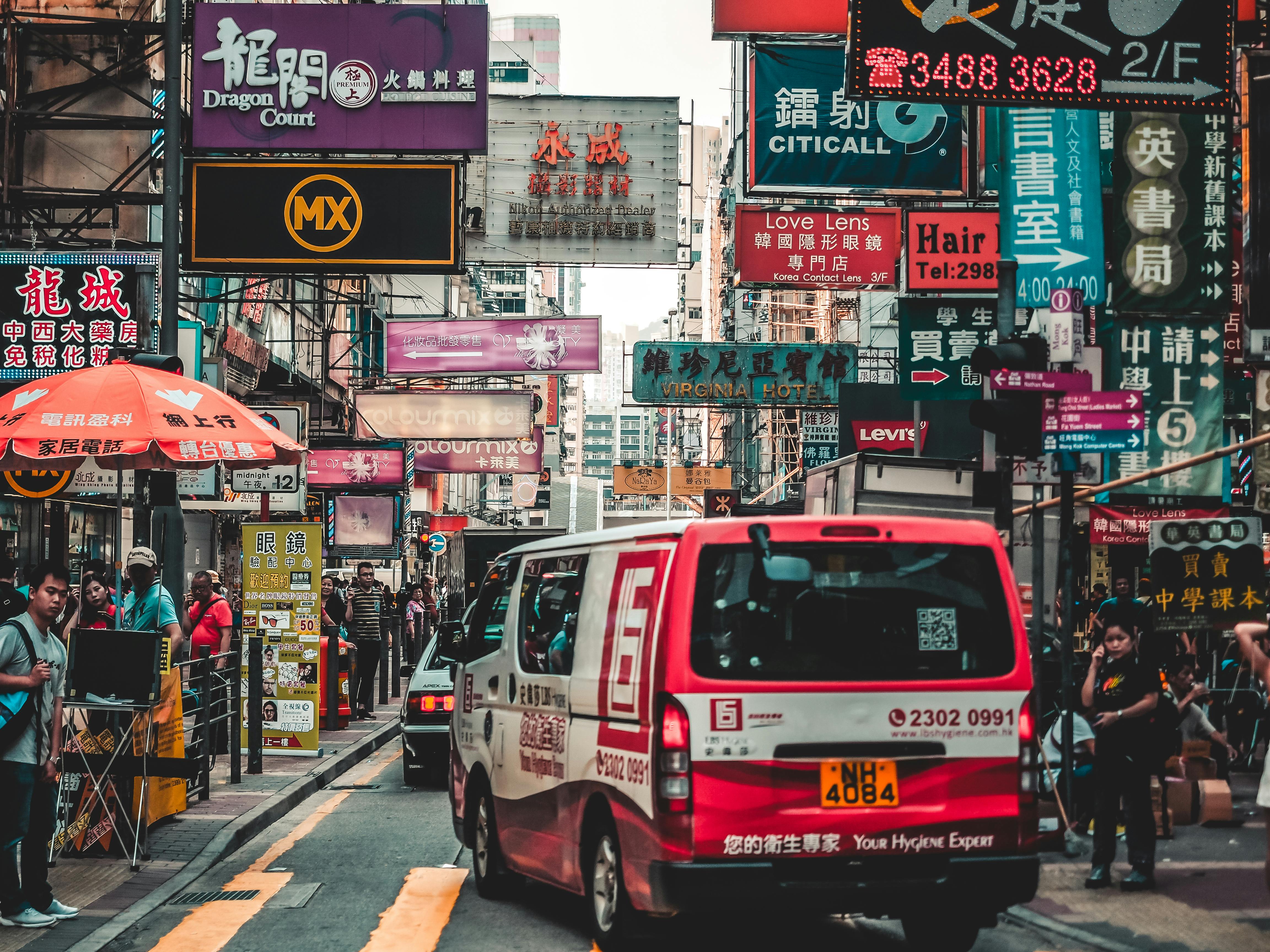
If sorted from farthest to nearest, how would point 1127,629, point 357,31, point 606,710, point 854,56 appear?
point 357,31 < point 854,56 < point 1127,629 < point 606,710

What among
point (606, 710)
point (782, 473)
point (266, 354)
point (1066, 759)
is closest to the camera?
point (606, 710)

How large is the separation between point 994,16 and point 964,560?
5962 mm

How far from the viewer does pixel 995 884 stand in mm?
6703

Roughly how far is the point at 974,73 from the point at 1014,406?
2.66 m

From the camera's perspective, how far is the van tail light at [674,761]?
6.48 metres

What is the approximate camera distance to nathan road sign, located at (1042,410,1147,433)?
10016mm

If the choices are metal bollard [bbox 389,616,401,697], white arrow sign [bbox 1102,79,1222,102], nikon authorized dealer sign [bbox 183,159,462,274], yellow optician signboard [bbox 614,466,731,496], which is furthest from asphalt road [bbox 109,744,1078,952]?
yellow optician signboard [bbox 614,466,731,496]

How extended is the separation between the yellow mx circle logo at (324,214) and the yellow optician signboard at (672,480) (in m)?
41.9

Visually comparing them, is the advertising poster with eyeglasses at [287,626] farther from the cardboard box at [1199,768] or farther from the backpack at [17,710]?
the cardboard box at [1199,768]

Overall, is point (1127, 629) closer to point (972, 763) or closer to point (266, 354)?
point (972, 763)

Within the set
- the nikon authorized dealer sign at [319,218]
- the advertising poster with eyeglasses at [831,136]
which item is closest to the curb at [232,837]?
the nikon authorized dealer sign at [319,218]

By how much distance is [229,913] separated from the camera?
862 cm

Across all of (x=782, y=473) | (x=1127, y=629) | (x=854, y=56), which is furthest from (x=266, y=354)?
(x=782, y=473)

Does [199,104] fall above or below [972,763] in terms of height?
above
